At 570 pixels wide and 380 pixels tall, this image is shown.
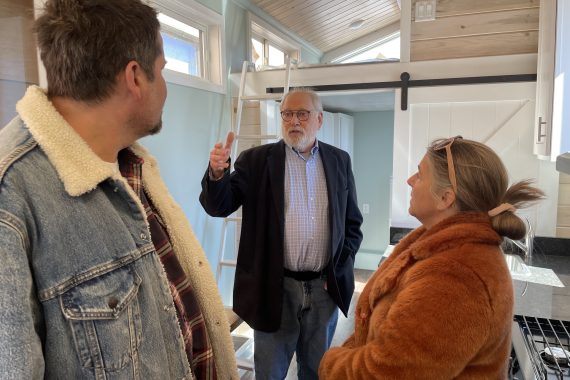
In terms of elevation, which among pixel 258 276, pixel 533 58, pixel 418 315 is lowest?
pixel 258 276

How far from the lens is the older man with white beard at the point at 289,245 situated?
1722 mm

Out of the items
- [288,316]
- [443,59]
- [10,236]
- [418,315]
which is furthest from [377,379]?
[443,59]

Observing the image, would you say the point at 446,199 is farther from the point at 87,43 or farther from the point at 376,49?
the point at 376,49

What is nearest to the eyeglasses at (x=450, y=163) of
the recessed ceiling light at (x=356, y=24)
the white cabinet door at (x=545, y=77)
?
the white cabinet door at (x=545, y=77)

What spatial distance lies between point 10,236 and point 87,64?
32 cm

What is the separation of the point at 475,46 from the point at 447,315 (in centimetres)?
243

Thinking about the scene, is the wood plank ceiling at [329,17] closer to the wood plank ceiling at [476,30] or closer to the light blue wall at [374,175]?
the light blue wall at [374,175]

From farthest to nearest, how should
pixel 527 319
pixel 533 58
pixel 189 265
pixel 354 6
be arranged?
pixel 354 6 < pixel 533 58 < pixel 527 319 < pixel 189 265

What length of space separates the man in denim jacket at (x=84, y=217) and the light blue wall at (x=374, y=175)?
209 inches

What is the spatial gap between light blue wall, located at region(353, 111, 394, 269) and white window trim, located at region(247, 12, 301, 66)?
65.5 inches

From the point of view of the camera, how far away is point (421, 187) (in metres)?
1.11

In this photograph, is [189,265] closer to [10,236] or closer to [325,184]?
[10,236]

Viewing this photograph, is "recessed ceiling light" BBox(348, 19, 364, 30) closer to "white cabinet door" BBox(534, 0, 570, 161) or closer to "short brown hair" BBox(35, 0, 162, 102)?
"white cabinet door" BBox(534, 0, 570, 161)

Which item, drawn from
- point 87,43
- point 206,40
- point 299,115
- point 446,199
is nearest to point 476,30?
point 299,115
